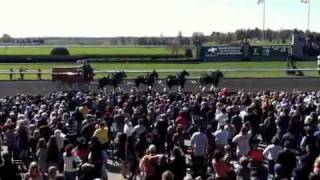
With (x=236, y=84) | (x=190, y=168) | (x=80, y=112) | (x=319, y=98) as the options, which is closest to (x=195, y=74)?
(x=236, y=84)

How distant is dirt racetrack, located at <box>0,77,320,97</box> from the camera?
41562mm

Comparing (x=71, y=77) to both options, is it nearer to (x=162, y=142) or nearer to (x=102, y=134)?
(x=162, y=142)

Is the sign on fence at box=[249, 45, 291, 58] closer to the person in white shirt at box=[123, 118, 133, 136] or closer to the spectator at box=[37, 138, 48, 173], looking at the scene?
the person in white shirt at box=[123, 118, 133, 136]

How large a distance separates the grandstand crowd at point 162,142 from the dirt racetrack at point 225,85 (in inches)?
570

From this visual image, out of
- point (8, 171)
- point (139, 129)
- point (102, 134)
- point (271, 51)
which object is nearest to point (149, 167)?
point (8, 171)

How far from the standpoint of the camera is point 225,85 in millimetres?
46000

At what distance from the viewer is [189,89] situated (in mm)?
43062

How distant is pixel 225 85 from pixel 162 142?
2809 cm

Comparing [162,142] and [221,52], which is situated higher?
[221,52]

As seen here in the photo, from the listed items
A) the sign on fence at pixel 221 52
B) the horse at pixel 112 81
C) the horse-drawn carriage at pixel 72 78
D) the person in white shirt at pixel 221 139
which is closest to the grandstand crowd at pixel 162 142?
the person in white shirt at pixel 221 139

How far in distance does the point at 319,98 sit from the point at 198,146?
1300cm

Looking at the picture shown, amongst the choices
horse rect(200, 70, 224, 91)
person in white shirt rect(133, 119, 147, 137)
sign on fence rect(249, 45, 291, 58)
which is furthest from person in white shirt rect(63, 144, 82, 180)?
sign on fence rect(249, 45, 291, 58)

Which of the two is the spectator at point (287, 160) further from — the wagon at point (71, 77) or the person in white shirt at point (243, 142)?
the wagon at point (71, 77)

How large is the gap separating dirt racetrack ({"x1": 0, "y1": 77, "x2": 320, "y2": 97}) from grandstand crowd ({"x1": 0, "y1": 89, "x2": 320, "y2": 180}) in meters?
14.5
